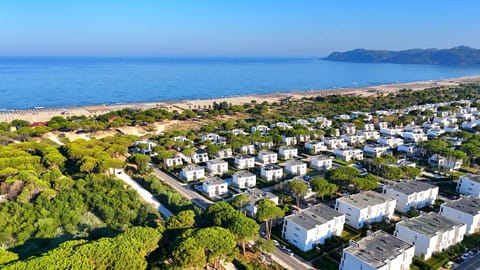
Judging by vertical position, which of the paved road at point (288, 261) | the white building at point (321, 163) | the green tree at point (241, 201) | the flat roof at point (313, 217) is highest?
the flat roof at point (313, 217)

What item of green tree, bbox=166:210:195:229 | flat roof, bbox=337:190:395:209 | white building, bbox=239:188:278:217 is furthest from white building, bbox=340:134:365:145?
green tree, bbox=166:210:195:229

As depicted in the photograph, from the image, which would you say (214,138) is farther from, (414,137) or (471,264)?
(471,264)

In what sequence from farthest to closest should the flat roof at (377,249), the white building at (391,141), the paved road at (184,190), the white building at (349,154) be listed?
the white building at (391,141), the white building at (349,154), the paved road at (184,190), the flat roof at (377,249)

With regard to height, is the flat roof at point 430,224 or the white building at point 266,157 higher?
the flat roof at point 430,224

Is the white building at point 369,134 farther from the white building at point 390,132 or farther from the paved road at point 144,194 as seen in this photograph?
the paved road at point 144,194

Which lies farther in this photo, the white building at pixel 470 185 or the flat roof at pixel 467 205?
the white building at pixel 470 185

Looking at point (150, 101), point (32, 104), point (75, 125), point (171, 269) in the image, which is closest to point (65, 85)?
point (32, 104)

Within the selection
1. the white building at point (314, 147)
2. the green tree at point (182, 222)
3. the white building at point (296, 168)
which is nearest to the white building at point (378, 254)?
the green tree at point (182, 222)
